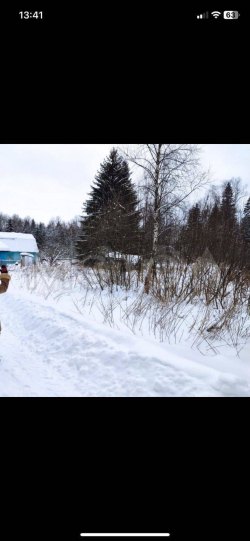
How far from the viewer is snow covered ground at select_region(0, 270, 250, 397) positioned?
6.80 ft

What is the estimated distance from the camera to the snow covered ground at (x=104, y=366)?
2072 millimetres
